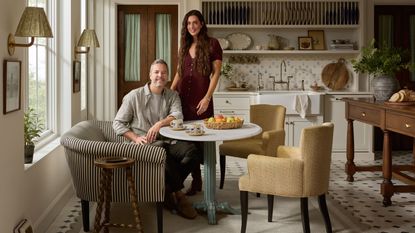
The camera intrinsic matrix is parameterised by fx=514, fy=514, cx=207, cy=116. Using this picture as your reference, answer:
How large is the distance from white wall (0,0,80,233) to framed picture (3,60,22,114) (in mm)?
37

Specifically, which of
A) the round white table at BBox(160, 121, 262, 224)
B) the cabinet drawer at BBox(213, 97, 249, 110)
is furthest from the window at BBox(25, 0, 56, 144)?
the cabinet drawer at BBox(213, 97, 249, 110)

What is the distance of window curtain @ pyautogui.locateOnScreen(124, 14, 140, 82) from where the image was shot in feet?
23.3

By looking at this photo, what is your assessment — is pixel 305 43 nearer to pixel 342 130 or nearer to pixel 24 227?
pixel 342 130

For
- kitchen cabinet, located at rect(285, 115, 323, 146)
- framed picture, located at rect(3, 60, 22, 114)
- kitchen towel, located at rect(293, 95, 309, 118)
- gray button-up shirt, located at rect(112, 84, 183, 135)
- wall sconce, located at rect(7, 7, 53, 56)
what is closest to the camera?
framed picture, located at rect(3, 60, 22, 114)

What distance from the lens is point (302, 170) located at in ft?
10.9

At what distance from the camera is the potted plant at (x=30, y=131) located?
354cm

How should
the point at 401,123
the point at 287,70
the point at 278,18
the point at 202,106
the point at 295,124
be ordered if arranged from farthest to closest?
1. the point at 287,70
2. the point at 278,18
3. the point at 295,124
4. the point at 202,106
5. the point at 401,123

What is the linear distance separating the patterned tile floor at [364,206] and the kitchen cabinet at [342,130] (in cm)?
84

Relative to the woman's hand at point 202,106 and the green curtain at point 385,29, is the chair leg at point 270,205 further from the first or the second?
the green curtain at point 385,29

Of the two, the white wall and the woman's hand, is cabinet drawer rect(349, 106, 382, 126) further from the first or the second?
the white wall

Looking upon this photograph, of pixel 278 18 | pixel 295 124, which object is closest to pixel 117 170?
pixel 295 124

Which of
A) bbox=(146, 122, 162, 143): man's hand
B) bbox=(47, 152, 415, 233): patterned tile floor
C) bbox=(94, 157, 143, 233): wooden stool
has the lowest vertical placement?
bbox=(47, 152, 415, 233): patterned tile floor

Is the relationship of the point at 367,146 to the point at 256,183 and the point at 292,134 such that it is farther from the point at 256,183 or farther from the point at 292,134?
the point at 256,183

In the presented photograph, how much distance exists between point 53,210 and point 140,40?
11.7 feet
